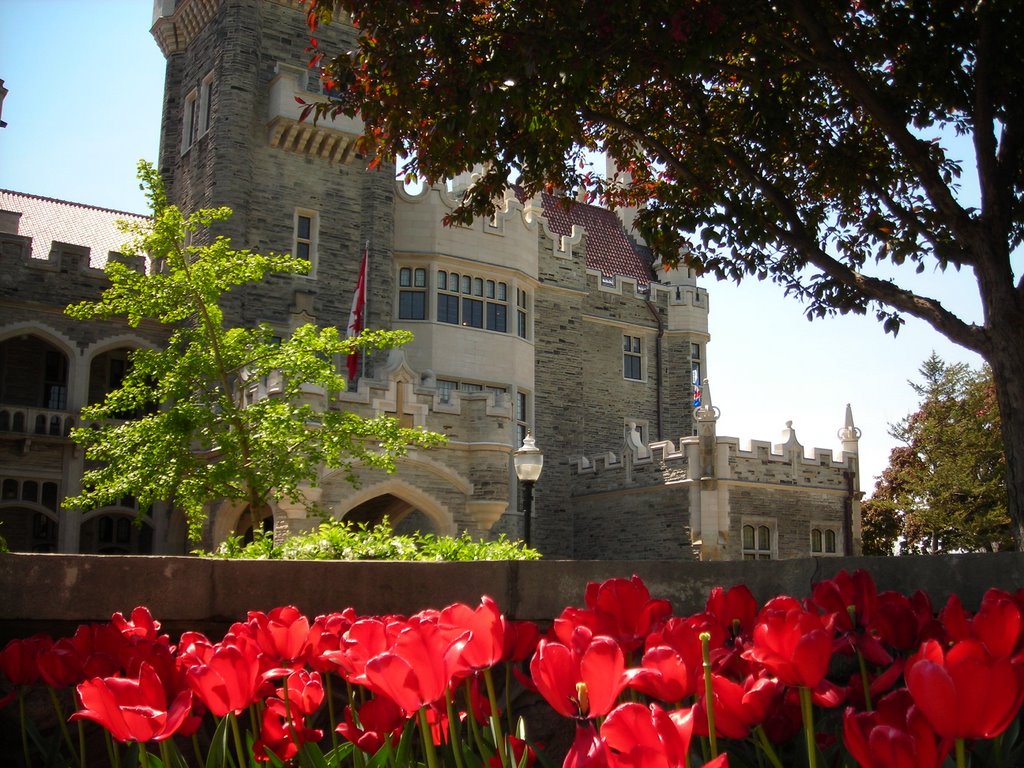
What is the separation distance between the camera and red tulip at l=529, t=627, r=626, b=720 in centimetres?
164

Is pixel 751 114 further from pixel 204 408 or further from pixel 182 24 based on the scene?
pixel 182 24

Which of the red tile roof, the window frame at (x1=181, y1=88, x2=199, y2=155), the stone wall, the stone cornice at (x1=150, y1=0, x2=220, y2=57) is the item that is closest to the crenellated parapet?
the red tile roof

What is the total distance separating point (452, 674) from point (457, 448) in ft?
60.1

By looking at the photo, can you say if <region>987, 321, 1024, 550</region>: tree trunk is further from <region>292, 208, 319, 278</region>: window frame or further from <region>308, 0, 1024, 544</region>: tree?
<region>292, 208, 319, 278</region>: window frame

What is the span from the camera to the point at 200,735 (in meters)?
3.34

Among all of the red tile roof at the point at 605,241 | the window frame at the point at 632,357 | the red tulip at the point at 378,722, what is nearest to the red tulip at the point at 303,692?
the red tulip at the point at 378,722

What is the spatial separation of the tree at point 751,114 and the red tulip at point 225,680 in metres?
6.50

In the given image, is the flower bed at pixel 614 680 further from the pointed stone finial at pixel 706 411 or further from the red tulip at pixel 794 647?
the pointed stone finial at pixel 706 411

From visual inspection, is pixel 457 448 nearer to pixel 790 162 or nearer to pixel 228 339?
pixel 228 339

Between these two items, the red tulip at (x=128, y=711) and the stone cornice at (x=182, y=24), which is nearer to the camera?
the red tulip at (x=128, y=711)

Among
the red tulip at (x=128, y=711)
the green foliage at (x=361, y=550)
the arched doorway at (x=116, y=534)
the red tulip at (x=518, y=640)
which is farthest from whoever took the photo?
the arched doorway at (x=116, y=534)

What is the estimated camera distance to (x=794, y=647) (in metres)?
1.76

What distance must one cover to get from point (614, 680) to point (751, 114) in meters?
9.17

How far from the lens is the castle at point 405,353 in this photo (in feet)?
67.2
